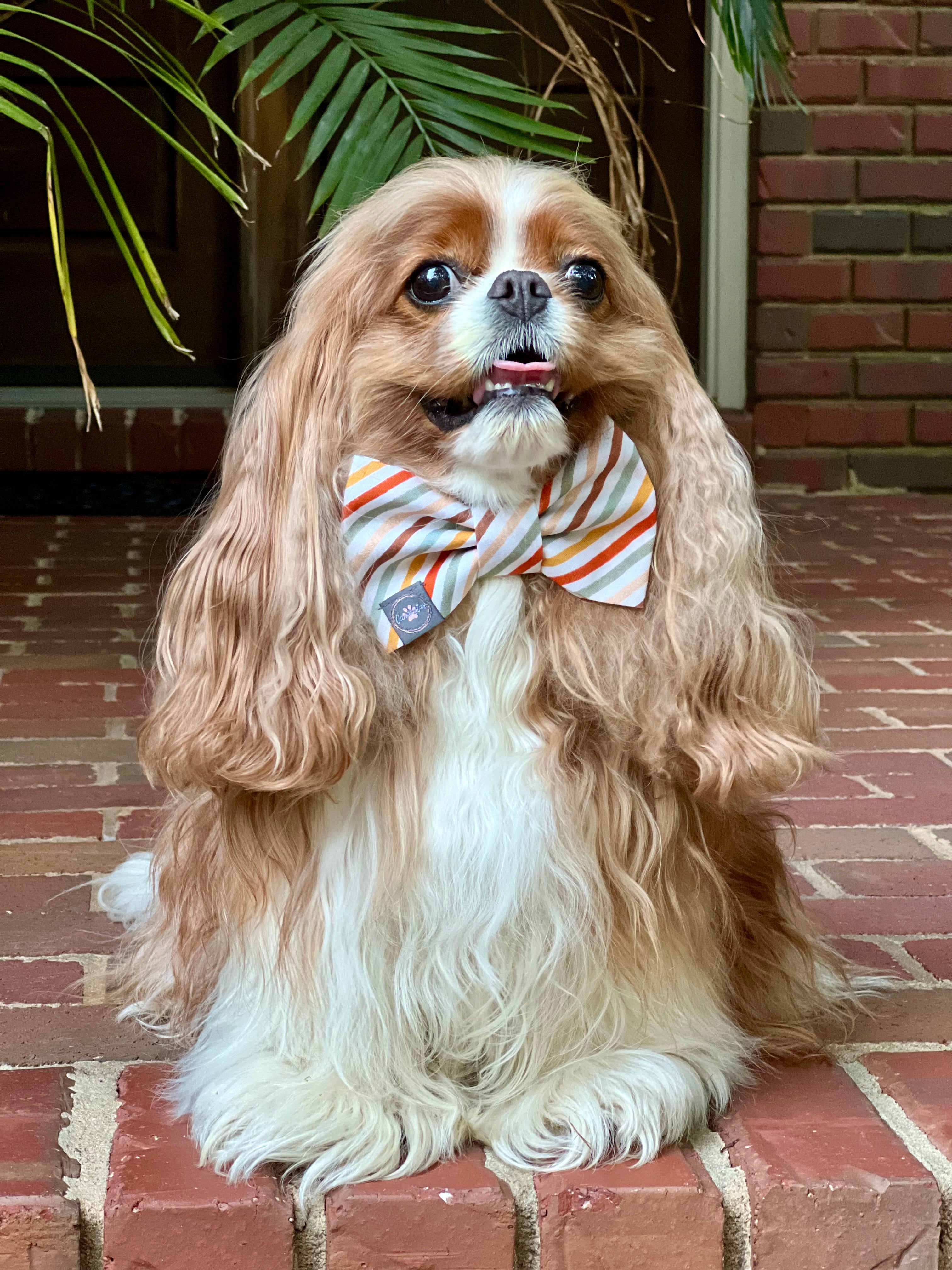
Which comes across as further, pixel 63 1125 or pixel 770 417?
pixel 770 417

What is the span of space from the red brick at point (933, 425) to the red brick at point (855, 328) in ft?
0.91

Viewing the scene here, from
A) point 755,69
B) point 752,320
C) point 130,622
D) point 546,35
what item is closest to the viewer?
point 755,69

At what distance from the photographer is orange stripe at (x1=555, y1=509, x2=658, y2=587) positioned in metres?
1.38

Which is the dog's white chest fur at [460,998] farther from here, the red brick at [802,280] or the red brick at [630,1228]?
the red brick at [802,280]

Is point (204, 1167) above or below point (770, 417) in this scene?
below

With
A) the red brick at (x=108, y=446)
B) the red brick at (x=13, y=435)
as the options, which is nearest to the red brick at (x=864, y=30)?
the red brick at (x=108, y=446)

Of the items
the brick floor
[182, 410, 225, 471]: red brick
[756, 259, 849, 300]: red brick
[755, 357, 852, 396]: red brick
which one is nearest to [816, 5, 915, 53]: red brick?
[756, 259, 849, 300]: red brick

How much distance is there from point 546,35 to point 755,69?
2104 mm

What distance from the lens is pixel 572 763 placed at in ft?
4.62

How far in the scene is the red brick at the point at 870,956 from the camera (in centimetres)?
186

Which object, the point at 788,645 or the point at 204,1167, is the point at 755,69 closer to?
the point at 788,645

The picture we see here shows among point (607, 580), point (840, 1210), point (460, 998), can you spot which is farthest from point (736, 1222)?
point (607, 580)

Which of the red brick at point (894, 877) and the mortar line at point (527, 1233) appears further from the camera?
the red brick at point (894, 877)

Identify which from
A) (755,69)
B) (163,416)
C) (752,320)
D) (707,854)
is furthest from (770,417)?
(707,854)
